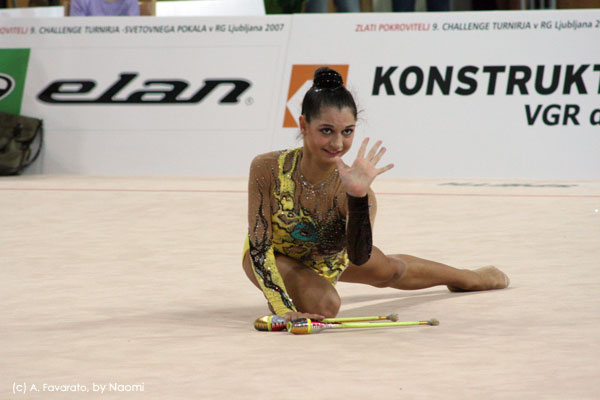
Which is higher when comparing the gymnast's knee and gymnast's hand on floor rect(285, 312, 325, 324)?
the gymnast's knee

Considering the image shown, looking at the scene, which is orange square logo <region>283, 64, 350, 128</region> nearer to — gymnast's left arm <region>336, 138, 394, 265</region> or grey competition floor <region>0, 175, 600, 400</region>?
grey competition floor <region>0, 175, 600, 400</region>

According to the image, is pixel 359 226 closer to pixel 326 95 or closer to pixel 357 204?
pixel 357 204

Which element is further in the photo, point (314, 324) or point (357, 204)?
point (314, 324)

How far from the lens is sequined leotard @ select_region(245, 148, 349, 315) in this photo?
3.57m

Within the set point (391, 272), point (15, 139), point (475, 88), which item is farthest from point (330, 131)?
point (15, 139)

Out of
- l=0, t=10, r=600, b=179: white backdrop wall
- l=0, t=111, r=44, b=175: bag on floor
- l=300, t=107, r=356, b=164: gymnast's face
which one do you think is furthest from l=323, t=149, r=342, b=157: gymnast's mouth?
l=0, t=111, r=44, b=175: bag on floor

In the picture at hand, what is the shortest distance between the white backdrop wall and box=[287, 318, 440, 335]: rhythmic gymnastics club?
17.4 feet

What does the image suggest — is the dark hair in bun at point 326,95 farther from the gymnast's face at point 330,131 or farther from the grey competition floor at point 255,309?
the grey competition floor at point 255,309

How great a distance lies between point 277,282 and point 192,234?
2410 millimetres

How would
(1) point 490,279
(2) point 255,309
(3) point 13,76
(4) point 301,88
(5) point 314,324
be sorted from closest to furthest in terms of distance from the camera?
(5) point 314,324 → (2) point 255,309 → (1) point 490,279 → (4) point 301,88 → (3) point 13,76

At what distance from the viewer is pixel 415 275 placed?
4.08m

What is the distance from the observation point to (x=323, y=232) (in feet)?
12.1

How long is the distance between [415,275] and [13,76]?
6.72 m

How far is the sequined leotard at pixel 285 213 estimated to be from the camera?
3.57 m
